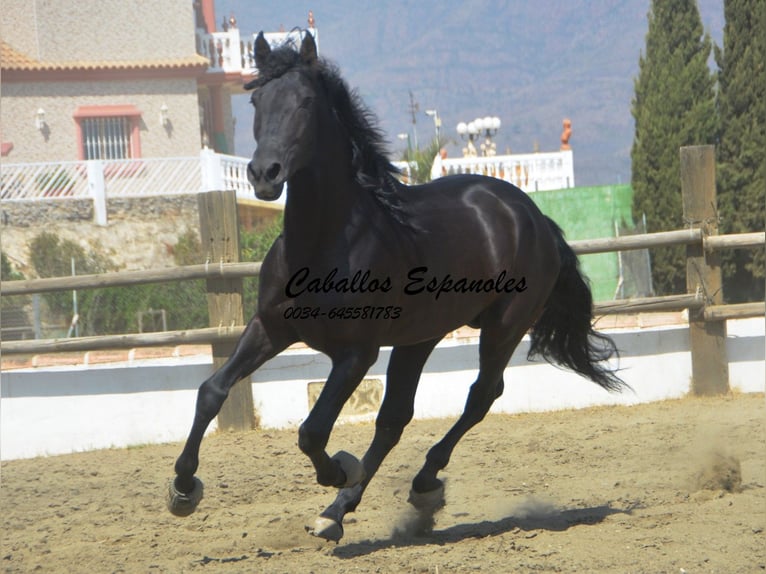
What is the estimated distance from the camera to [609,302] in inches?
287

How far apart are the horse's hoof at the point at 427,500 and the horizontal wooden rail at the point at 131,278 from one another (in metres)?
2.64

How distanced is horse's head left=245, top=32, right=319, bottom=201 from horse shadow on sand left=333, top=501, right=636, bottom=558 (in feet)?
5.28

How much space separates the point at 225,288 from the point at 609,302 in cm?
283

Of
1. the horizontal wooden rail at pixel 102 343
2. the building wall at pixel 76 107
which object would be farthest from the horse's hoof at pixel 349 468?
the building wall at pixel 76 107

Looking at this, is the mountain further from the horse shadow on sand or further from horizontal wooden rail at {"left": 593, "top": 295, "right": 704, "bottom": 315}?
the horse shadow on sand

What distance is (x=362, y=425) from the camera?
7.07 metres

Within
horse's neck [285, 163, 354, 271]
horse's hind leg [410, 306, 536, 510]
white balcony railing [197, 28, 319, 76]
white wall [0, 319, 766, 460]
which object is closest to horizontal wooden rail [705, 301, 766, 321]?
white wall [0, 319, 766, 460]

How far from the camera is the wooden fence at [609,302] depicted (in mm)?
6805

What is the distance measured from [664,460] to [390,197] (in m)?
2.55

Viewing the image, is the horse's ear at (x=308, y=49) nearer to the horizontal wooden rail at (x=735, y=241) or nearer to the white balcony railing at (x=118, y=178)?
the horizontal wooden rail at (x=735, y=241)

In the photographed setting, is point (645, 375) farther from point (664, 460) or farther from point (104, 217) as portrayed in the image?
point (104, 217)

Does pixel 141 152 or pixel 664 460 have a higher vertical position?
pixel 141 152

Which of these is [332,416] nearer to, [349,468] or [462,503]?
[349,468]

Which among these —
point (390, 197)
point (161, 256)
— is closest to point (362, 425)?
point (390, 197)
